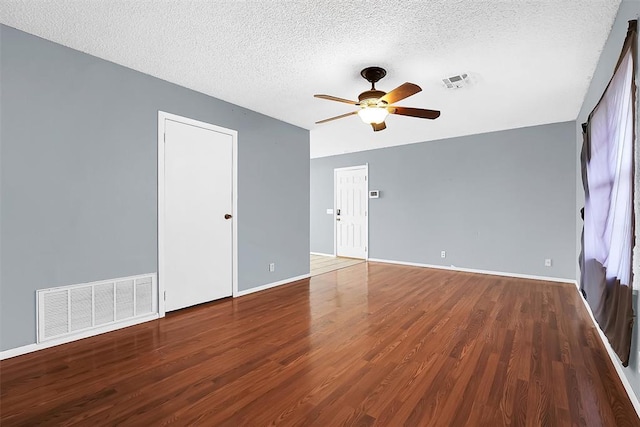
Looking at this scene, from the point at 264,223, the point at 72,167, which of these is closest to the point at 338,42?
the point at 72,167

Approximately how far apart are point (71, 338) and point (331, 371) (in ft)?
7.37

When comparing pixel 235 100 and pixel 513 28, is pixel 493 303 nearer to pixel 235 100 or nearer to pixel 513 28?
pixel 513 28

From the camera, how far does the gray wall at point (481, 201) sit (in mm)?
4746

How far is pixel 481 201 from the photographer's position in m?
5.41

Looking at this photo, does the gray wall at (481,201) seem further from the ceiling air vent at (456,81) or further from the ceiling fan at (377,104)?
the ceiling fan at (377,104)

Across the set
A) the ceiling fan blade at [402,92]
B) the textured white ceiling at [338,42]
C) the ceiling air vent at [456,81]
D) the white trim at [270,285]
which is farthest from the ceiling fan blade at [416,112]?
the white trim at [270,285]

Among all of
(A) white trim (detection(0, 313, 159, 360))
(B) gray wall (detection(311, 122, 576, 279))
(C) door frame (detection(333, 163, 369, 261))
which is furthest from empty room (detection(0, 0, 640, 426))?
(C) door frame (detection(333, 163, 369, 261))

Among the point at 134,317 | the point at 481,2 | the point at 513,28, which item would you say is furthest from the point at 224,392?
the point at 513,28

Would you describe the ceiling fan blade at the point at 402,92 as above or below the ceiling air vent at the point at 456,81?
below

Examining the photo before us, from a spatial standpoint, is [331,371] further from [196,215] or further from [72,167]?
[72,167]

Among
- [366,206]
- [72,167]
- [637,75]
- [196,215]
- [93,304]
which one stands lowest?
[93,304]

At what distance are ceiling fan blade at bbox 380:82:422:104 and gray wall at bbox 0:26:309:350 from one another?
7.05 feet

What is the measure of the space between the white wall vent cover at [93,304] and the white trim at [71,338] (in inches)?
1.1

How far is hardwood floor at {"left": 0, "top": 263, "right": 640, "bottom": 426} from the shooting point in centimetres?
167
